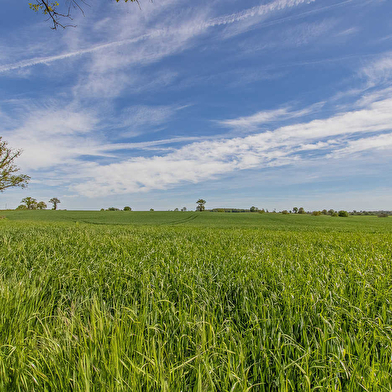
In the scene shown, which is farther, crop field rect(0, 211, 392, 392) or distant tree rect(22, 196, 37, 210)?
distant tree rect(22, 196, 37, 210)

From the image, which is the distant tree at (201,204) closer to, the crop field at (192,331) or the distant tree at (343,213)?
the distant tree at (343,213)

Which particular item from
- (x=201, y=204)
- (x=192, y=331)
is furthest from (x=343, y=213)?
(x=192, y=331)

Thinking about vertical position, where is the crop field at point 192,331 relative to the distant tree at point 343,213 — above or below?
above

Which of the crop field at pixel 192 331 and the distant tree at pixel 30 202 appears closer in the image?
the crop field at pixel 192 331

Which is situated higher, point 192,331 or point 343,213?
point 192,331

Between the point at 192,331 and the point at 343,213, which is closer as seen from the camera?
the point at 192,331

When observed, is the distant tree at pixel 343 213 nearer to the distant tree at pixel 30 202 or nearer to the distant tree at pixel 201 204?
the distant tree at pixel 201 204

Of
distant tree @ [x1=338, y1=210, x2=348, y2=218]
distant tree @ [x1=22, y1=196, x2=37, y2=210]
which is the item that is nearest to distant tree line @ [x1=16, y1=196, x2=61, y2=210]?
distant tree @ [x1=22, y1=196, x2=37, y2=210]

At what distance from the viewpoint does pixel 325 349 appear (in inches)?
83.6

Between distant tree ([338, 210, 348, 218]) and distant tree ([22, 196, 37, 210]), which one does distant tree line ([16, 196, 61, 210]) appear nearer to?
distant tree ([22, 196, 37, 210])

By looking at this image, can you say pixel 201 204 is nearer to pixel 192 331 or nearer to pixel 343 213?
pixel 343 213

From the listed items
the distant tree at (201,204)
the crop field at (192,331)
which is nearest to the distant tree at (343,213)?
the distant tree at (201,204)

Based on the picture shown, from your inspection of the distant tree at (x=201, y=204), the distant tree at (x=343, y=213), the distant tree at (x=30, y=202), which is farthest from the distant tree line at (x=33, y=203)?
the distant tree at (x=343, y=213)

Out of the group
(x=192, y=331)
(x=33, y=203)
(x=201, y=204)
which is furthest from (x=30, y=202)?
(x=192, y=331)
